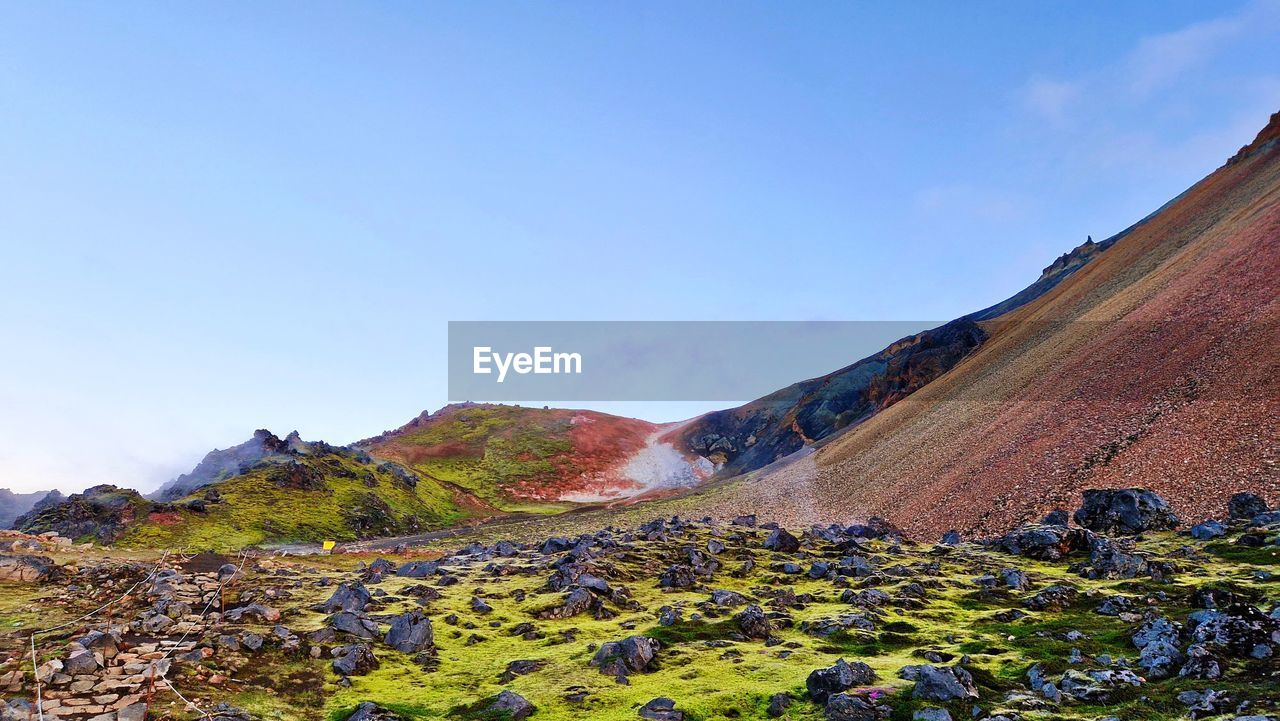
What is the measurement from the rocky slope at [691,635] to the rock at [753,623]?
99mm

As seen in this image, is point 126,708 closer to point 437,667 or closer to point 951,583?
point 437,667

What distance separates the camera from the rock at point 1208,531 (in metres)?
28.3

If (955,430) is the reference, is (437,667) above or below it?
below

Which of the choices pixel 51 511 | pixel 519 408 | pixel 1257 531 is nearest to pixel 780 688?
pixel 1257 531

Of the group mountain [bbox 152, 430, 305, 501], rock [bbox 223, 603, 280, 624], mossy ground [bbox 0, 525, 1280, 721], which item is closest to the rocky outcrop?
mountain [bbox 152, 430, 305, 501]

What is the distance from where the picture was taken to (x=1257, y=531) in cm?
2608

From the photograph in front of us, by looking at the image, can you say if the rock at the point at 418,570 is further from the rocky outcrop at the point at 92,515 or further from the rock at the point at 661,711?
the rocky outcrop at the point at 92,515

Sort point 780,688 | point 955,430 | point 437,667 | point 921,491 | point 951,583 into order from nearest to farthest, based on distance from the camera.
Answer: point 780,688, point 437,667, point 951,583, point 921,491, point 955,430

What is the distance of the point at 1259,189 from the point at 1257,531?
97897 millimetres

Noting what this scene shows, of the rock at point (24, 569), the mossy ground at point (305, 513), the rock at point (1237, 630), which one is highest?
the rock at point (24, 569)

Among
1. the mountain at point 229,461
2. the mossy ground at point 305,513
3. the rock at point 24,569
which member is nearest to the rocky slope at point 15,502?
the mountain at point 229,461

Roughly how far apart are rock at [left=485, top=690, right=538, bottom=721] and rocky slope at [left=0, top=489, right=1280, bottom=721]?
0.08 m

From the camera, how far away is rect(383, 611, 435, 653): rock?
19.6 metres

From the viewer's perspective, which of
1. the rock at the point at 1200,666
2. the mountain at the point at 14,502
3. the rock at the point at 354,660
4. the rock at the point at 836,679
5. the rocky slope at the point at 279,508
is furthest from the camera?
the mountain at the point at 14,502
